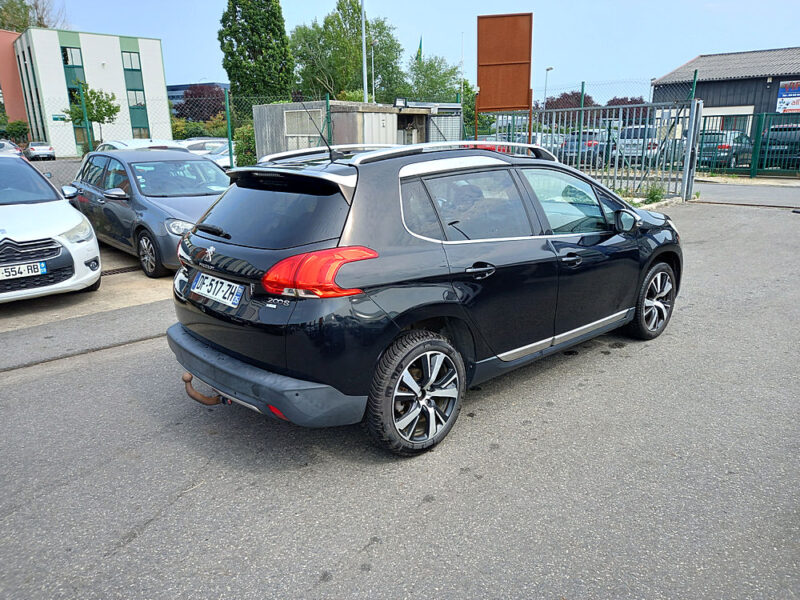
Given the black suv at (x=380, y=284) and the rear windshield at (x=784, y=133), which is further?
the rear windshield at (x=784, y=133)

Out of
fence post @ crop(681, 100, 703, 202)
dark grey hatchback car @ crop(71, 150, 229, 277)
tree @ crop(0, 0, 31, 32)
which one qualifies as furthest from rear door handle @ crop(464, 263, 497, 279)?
tree @ crop(0, 0, 31, 32)

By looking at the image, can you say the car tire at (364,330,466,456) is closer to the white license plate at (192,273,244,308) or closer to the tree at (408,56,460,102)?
the white license plate at (192,273,244,308)

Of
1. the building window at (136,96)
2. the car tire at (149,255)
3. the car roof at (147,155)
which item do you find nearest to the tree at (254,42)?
the building window at (136,96)

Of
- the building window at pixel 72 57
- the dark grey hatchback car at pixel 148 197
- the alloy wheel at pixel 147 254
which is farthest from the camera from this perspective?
the building window at pixel 72 57

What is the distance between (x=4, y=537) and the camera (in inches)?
107

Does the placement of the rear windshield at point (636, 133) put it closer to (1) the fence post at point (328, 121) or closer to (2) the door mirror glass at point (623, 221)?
(1) the fence post at point (328, 121)

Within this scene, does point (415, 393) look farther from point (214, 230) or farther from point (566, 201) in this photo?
point (566, 201)

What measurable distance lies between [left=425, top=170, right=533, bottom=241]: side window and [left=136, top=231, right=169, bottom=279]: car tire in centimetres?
520

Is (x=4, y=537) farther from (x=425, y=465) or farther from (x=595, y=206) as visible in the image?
(x=595, y=206)

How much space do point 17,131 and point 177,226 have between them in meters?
53.9

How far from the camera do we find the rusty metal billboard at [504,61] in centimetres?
1014

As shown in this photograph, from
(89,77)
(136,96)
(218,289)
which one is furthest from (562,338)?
(136,96)

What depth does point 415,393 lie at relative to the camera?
130 inches

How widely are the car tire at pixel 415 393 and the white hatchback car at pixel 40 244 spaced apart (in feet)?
15.1
